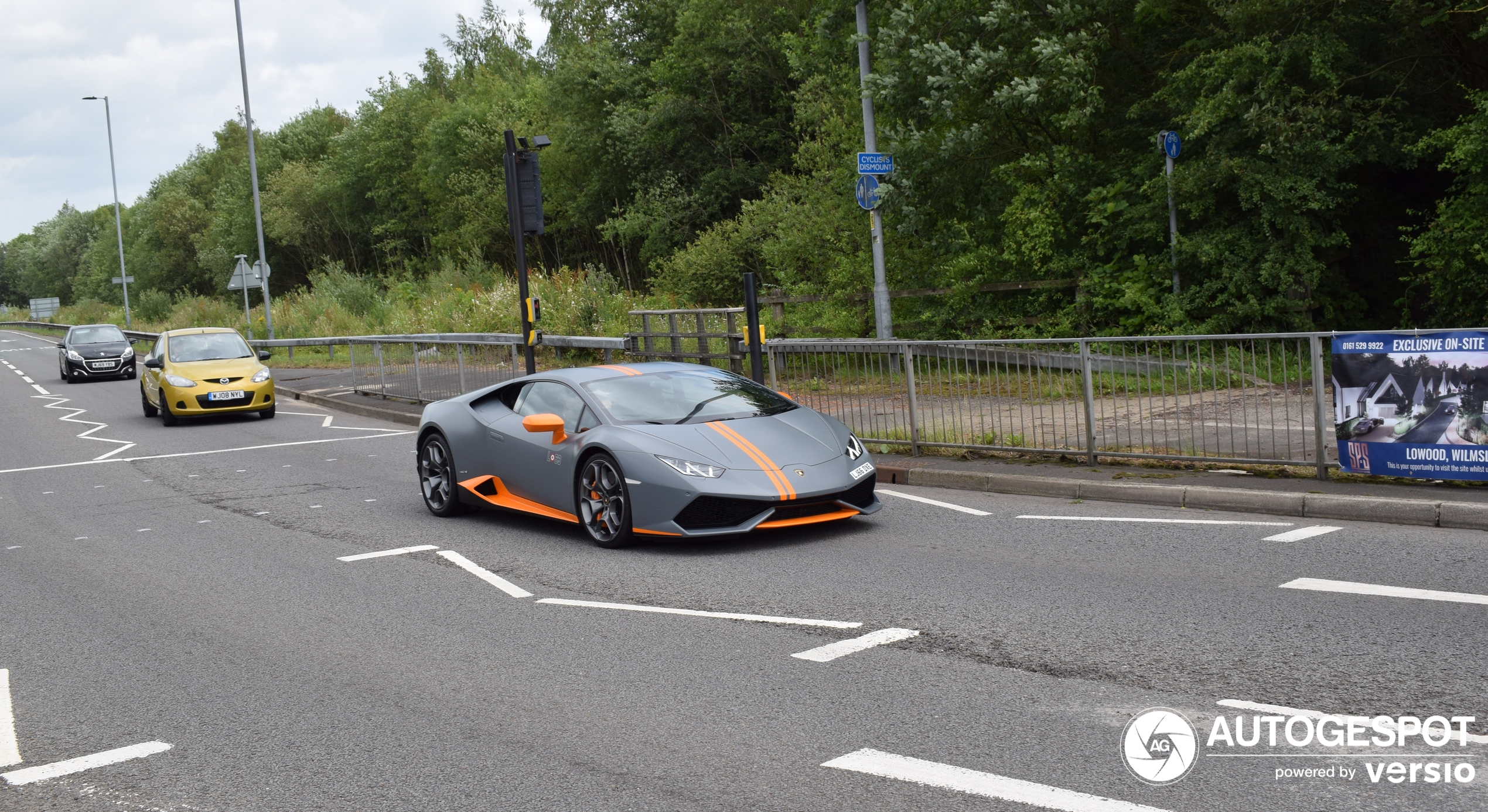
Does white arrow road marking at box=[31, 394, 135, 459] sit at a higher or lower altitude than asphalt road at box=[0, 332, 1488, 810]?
higher

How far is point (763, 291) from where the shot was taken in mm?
25188

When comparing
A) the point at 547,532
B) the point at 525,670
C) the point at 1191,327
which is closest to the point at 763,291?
the point at 1191,327

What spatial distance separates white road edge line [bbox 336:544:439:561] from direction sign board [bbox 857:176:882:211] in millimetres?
12438

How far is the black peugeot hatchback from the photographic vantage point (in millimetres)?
31875

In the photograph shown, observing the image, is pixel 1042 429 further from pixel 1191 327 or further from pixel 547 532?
pixel 1191 327

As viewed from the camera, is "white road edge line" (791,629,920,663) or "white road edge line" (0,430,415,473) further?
"white road edge line" (0,430,415,473)

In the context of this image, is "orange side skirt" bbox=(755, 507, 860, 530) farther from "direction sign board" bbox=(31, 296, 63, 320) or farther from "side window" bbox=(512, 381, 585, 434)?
"direction sign board" bbox=(31, 296, 63, 320)

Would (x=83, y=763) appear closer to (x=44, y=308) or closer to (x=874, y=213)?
(x=874, y=213)

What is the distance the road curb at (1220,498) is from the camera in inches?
307

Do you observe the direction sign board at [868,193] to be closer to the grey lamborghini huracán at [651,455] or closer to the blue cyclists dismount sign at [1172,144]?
the blue cyclists dismount sign at [1172,144]

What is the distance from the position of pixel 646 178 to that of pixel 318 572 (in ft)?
111

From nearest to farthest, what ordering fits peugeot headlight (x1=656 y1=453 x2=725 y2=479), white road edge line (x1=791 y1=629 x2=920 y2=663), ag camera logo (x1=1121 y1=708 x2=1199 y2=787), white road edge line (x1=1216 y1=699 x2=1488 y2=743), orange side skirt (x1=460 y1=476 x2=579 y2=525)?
ag camera logo (x1=1121 y1=708 x2=1199 y2=787), white road edge line (x1=1216 y1=699 x2=1488 y2=743), white road edge line (x1=791 y1=629 x2=920 y2=663), peugeot headlight (x1=656 y1=453 x2=725 y2=479), orange side skirt (x1=460 y1=476 x2=579 y2=525)

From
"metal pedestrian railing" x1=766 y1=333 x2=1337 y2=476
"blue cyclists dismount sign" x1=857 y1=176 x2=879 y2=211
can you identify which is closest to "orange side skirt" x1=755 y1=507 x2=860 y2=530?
"metal pedestrian railing" x1=766 y1=333 x2=1337 y2=476

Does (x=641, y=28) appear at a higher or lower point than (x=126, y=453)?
higher
